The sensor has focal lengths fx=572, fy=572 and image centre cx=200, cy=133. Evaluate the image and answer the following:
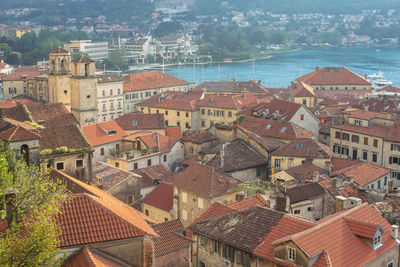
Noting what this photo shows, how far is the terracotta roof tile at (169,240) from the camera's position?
67.5 ft

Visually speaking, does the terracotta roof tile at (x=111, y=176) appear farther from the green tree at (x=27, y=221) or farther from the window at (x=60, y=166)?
the green tree at (x=27, y=221)

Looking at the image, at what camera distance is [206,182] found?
30672 millimetres

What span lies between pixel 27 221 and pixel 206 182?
15.8m

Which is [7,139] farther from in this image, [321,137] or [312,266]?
[321,137]

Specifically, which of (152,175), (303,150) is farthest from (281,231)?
(152,175)

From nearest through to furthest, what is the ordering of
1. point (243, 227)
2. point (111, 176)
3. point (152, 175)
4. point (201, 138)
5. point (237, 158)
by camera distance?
1. point (243, 227)
2. point (111, 176)
3. point (237, 158)
4. point (152, 175)
5. point (201, 138)

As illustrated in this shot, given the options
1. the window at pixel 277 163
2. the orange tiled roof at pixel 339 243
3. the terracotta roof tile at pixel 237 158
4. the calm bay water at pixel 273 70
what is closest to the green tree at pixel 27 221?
the orange tiled roof at pixel 339 243

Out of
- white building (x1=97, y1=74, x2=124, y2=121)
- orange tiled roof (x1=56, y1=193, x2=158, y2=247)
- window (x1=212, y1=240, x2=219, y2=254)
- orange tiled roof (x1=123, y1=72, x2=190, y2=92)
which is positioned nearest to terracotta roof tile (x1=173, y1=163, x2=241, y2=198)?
window (x1=212, y1=240, x2=219, y2=254)

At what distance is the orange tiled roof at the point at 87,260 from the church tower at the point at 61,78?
47101 millimetres

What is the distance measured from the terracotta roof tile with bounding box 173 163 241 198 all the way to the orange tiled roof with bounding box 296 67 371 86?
60789 millimetres

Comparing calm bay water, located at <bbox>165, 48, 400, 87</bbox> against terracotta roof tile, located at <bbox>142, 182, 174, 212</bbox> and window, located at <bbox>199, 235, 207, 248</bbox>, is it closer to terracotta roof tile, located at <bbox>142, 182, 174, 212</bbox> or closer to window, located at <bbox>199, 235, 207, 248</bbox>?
terracotta roof tile, located at <bbox>142, 182, 174, 212</bbox>

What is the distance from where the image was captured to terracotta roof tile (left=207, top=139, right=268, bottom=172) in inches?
1437

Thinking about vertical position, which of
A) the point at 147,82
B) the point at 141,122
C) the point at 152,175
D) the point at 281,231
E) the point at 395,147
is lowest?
the point at 152,175

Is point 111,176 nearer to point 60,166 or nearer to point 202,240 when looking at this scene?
point 60,166
